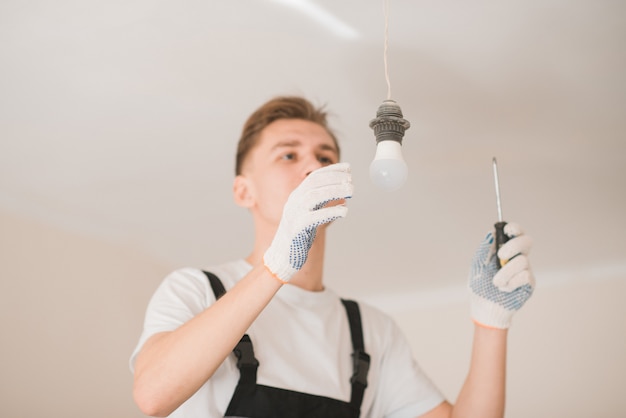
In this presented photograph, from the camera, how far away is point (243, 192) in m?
1.65

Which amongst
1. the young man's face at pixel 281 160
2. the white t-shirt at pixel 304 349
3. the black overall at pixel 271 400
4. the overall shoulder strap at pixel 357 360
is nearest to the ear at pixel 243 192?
the young man's face at pixel 281 160

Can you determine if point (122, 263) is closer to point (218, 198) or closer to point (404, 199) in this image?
point (218, 198)

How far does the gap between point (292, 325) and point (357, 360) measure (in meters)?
0.18

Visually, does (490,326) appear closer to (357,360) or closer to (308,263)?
(357,360)

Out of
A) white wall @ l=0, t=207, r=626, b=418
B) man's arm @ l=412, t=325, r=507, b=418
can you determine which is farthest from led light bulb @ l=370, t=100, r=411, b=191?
white wall @ l=0, t=207, r=626, b=418

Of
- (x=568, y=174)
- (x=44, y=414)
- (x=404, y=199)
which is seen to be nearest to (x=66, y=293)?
(x=44, y=414)

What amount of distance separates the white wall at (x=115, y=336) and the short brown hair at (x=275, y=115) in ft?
3.77

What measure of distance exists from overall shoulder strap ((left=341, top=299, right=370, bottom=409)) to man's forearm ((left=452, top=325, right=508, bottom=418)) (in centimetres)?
23

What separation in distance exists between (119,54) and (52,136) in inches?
19.6

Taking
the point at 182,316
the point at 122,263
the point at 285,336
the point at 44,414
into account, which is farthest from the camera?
the point at 122,263

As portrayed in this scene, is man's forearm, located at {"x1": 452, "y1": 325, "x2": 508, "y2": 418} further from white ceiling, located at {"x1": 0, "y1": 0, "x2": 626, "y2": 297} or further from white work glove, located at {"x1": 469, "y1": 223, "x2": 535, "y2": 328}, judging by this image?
white ceiling, located at {"x1": 0, "y1": 0, "x2": 626, "y2": 297}

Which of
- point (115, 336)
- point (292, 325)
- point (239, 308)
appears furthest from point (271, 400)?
point (115, 336)

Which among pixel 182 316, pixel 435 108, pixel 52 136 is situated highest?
pixel 435 108

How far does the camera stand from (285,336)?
1.46 m
